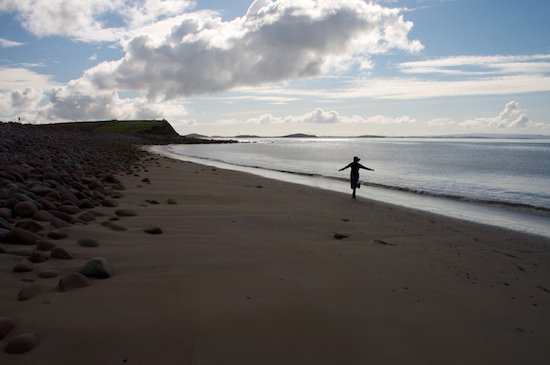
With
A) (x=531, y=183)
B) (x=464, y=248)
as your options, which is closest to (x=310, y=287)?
(x=464, y=248)

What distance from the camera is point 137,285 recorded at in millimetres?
3998

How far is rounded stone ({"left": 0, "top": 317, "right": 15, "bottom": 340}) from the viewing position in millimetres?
2881

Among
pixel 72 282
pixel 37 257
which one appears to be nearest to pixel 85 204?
pixel 37 257

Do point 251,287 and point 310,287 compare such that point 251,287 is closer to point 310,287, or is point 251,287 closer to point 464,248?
point 310,287

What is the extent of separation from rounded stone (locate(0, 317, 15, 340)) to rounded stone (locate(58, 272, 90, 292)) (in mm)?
687

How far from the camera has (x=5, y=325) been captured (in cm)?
292

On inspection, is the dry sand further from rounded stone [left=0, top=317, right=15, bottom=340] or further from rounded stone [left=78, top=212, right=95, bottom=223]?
rounded stone [left=78, top=212, right=95, bottom=223]

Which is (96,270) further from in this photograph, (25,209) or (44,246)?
(25,209)

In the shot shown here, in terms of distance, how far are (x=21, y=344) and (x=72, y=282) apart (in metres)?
1.03

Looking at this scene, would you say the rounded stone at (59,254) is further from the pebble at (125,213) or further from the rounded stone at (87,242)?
the pebble at (125,213)

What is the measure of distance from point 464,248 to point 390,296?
390cm

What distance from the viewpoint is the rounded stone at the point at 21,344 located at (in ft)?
8.96

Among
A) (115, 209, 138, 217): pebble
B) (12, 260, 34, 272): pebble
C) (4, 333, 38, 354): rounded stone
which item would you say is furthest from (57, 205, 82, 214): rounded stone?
(4, 333, 38, 354): rounded stone

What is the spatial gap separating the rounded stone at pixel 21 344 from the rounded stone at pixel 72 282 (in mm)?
862
